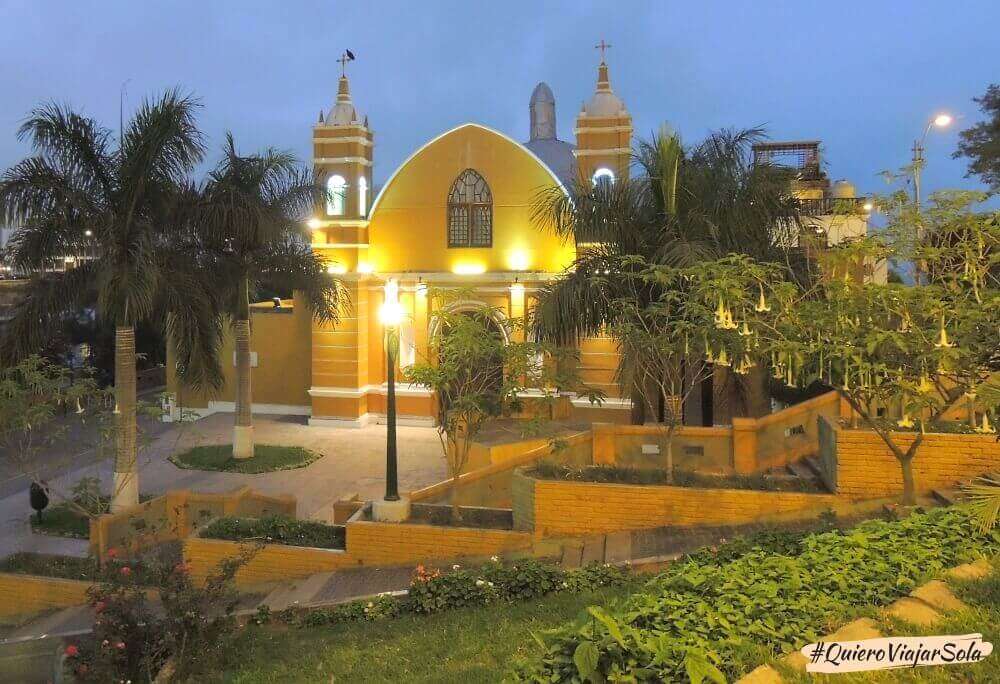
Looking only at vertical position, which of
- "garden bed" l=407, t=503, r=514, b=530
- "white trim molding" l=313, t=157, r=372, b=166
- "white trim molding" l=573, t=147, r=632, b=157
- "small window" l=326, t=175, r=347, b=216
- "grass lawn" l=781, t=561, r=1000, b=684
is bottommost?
"garden bed" l=407, t=503, r=514, b=530

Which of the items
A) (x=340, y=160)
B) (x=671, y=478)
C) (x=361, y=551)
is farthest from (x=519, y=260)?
(x=361, y=551)

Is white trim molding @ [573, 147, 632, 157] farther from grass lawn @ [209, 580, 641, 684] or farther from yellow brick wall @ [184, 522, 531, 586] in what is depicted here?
grass lawn @ [209, 580, 641, 684]

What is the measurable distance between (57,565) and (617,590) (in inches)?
307

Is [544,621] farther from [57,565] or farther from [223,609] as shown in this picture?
[57,565]

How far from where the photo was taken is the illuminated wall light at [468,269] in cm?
1989

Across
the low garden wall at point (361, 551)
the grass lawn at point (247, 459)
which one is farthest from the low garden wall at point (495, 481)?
the grass lawn at point (247, 459)

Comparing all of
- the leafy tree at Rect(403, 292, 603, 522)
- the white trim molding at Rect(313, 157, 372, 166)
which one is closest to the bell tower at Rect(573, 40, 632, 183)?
the white trim molding at Rect(313, 157, 372, 166)

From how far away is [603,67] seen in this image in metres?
20.0

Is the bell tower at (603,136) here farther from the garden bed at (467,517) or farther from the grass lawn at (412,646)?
the grass lawn at (412,646)

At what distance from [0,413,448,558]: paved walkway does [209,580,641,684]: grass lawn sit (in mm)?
5700

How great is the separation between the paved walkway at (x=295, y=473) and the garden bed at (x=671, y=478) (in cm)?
478

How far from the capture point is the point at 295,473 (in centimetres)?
1562

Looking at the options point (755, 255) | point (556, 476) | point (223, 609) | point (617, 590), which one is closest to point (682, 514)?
point (556, 476)

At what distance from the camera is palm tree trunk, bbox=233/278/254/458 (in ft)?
52.9
